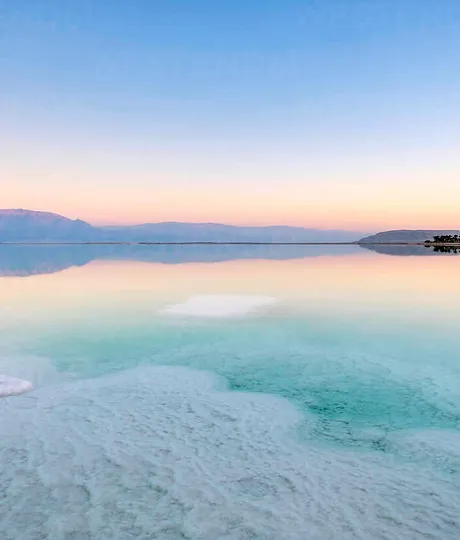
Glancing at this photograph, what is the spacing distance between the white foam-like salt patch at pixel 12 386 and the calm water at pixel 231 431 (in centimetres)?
34

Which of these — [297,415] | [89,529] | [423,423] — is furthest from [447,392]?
[89,529]

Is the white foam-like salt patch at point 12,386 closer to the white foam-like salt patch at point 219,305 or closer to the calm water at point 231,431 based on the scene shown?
the calm water at point 231,431

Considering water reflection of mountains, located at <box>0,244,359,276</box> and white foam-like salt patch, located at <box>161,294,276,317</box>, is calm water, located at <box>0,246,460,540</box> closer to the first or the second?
white foam-like salt patch, located at <box>161,294,276,317</box>

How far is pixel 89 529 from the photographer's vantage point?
5520 millimetres

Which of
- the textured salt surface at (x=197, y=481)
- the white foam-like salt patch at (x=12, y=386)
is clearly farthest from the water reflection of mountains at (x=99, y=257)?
the textured salt surface at (x=197, y=481)

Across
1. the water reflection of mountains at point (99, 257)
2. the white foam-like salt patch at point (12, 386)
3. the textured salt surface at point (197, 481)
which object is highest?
the water reflection of mountains at point (99, 257)

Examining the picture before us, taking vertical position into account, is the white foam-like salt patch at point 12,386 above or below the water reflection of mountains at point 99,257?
below

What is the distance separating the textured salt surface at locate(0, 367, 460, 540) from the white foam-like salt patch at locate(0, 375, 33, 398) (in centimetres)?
71

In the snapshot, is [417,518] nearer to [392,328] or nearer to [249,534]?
[249,534]

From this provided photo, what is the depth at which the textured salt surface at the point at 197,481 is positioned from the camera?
18.3 ft

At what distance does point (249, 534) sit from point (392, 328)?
14.2m

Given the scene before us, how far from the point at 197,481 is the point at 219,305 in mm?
17057

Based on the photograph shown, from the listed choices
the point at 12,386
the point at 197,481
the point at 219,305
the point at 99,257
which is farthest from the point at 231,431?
the point at 99,257

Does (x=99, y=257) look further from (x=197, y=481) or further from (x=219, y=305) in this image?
(x=197, y=481)
